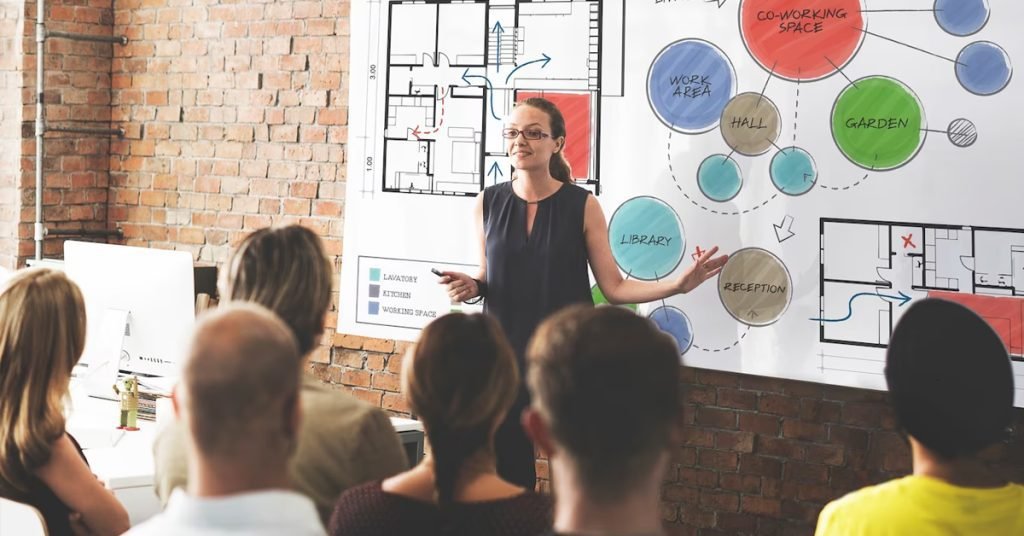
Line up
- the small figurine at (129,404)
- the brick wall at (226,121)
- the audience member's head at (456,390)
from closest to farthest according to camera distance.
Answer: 1. the audience member's head at (456,390)
2. the small figurine at (129,404)
3. the brick wall at (226,121)

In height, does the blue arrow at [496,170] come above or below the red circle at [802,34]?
below

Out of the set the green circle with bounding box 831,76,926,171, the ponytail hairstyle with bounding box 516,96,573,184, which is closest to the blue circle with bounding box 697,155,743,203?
the green circle with bounding box 831,76,926,171

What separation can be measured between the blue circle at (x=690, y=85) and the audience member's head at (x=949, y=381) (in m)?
2.27

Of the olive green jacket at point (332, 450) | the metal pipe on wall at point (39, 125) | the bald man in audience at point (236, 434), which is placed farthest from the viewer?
the metal pipe on wall at point (39, 125)

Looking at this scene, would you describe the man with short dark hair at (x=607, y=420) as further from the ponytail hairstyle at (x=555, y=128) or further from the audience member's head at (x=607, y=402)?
the ponytail hairstyle at (x=555, y=128)

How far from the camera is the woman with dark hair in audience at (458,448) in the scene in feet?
5.88

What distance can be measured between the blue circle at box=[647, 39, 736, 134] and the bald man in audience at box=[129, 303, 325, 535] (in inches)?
107

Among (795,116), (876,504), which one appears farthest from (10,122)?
(876,504)

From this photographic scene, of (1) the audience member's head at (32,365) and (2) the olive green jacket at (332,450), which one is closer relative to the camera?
(2) the olive green jacket at (332,450)

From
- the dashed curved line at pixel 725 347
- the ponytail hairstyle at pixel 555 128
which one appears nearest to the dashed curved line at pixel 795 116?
the dashed curved line at pixel 725 347

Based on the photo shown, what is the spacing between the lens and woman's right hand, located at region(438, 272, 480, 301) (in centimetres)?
370

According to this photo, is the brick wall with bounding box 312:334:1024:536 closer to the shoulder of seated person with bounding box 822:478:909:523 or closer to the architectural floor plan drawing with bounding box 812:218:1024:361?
the architectural floor plan drawing with bounding box 812:218:1024:361

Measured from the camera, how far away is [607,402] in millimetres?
1285

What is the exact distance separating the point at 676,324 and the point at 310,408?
218cm
